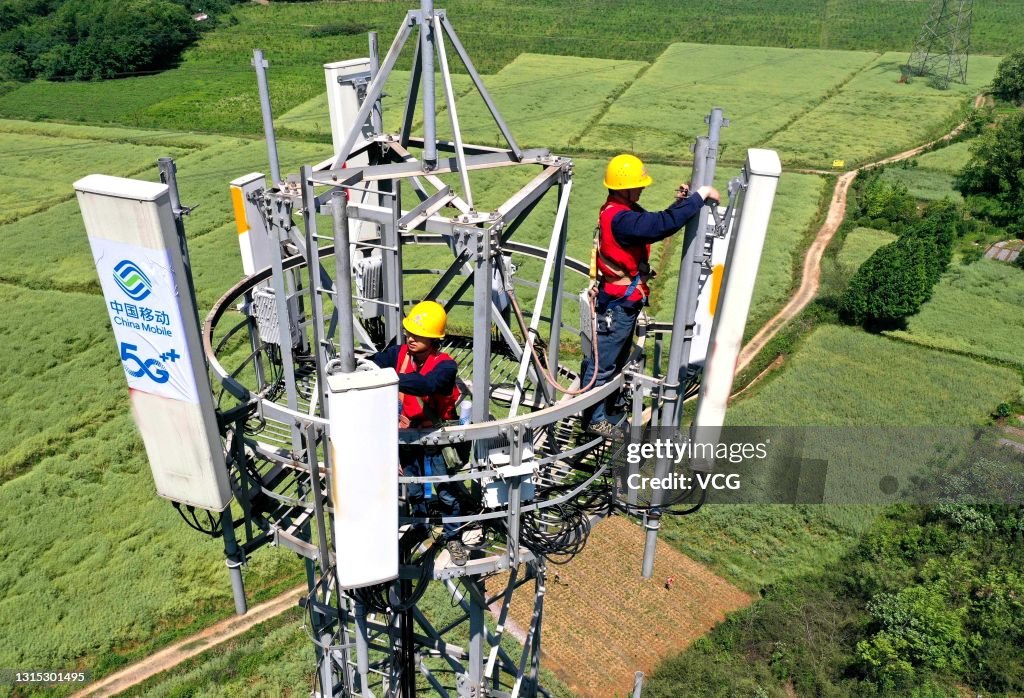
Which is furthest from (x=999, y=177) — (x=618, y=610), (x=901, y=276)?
(x=618, y=610)

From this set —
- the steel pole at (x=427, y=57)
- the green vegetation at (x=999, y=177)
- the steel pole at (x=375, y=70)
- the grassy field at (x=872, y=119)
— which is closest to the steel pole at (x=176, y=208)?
the steel pole at (x=427, y=57)

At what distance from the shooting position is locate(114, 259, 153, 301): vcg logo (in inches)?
409

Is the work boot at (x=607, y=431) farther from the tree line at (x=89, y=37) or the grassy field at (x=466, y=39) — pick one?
the tree line at (x=89, y=37)

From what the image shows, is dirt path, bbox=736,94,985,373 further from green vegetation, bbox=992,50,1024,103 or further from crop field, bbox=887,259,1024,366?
green vegetation, bbox=992,50,1024,103

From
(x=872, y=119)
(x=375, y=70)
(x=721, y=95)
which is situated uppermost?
(x=375, y=70)

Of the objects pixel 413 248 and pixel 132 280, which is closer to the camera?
pixel 132 280

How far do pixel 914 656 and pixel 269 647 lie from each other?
1616cm

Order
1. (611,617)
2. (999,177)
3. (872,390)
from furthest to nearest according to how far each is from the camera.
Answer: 1. (999,177)
2. (872,390)
3. (611,617)

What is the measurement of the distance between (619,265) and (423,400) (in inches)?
138

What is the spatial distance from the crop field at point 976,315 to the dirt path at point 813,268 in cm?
458

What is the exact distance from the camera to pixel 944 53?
275 feet

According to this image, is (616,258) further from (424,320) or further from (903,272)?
(903,272)

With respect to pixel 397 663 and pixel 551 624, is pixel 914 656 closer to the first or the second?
pixel 551 624

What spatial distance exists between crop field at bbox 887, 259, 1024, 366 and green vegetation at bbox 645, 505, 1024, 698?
13.7m
